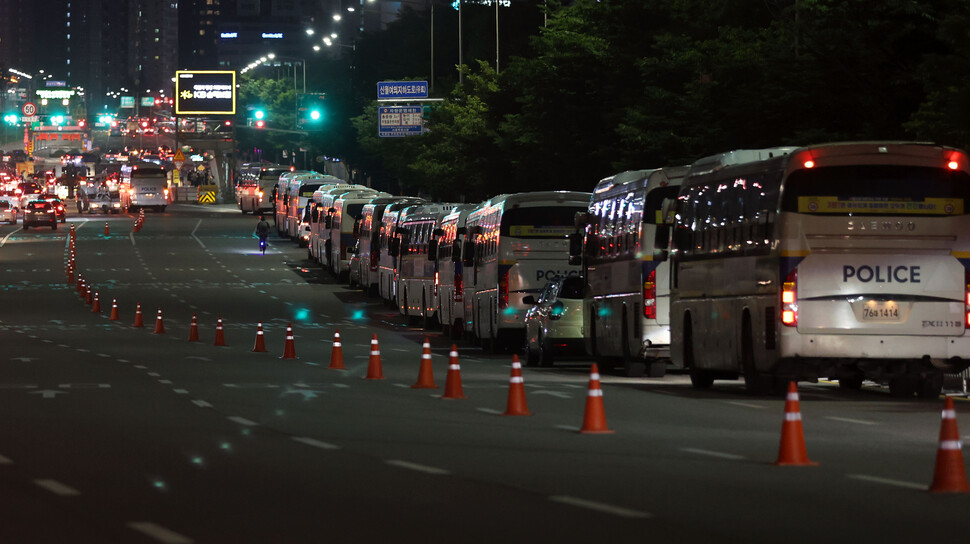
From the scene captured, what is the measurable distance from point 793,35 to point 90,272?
38929 millimetres

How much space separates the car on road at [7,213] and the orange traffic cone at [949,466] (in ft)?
374

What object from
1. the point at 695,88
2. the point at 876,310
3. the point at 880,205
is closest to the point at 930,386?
the point at 876,310

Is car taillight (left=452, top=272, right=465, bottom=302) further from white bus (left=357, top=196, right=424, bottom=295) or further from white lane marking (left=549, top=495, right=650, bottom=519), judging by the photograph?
white lane marking (left=549, top=495, right=650, bottom=519)

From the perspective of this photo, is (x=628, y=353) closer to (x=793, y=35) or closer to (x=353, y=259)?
(x=793, y=35)

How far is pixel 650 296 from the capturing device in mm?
28188

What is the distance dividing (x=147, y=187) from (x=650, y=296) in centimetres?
11354

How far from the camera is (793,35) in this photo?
4350cm

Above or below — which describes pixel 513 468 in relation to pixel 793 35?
below

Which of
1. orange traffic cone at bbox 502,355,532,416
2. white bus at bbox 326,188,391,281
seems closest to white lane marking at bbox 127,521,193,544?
orange traffic cone at bbox 502,355,532,416

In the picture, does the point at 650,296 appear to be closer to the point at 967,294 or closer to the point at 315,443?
the point at 967,294

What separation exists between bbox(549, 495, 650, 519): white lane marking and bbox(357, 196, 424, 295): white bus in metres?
47.2

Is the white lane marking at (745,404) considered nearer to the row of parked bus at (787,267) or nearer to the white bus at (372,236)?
the row of parked bus at (787,267)

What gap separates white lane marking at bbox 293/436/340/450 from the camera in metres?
16.8

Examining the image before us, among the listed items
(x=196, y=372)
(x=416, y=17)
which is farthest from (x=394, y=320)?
(x=416, y=17)
